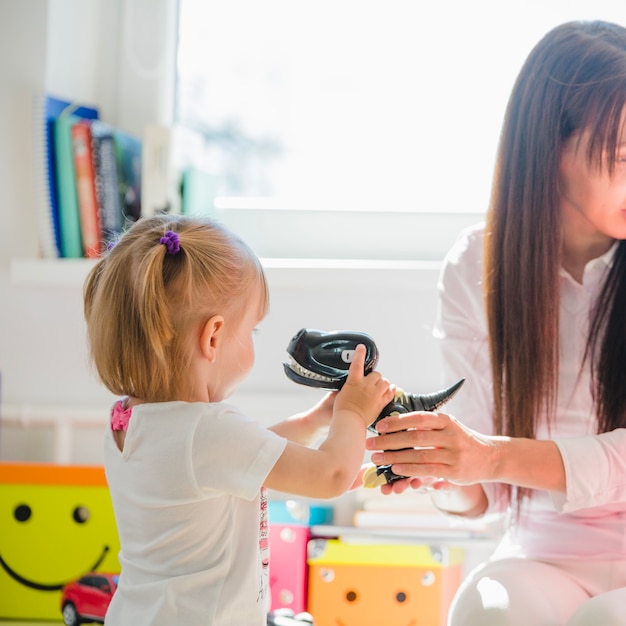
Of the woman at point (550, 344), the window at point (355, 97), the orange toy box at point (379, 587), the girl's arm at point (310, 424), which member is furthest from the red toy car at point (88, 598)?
the window at point (355, 97)

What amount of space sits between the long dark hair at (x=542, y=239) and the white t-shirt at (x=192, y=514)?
1.33ft

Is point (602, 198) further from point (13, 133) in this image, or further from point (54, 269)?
point (13, 133)

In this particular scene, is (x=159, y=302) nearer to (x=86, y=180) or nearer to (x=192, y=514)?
(x=192, y=514)

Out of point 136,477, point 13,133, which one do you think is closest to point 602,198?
point 136,477

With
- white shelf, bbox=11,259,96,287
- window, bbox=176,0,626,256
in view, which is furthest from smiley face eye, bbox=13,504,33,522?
window, bbox=176,0,626,256

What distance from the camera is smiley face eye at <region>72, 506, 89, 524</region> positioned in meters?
1.61

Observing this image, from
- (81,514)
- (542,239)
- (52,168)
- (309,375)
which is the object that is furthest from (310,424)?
(52,168)

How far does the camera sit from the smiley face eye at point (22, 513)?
1625 mm

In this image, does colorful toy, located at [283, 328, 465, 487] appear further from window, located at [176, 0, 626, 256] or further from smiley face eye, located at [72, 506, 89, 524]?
window, located at [176, 0, 626, 256]

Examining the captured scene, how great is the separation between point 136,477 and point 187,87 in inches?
46.8

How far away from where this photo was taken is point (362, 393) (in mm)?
1040

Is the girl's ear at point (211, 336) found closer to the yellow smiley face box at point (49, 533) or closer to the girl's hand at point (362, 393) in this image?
the girl's hand at point (362, 393)

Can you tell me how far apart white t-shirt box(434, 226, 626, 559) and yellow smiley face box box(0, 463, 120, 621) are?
0.65 metres

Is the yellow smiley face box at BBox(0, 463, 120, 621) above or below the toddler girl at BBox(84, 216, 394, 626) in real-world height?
below
